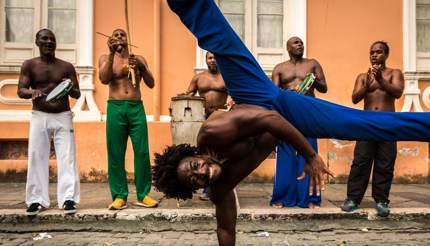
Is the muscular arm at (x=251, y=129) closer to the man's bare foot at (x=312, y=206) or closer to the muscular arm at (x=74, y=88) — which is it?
the man's bare foot at (x=312, y=206)

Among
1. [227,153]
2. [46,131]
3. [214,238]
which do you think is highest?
[46,131]

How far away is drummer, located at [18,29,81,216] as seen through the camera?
17.7ft

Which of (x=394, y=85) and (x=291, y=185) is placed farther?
(x=291, y=185)

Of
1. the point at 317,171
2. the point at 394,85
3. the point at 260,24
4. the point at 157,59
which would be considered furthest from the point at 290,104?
the point at 260,24

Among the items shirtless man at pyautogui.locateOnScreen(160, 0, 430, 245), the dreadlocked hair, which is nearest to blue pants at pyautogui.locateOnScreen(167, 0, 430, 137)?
shirtless man at pyautogui.locateOnScreen(160, 0, 430, 245)

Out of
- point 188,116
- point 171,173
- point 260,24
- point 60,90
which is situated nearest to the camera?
point 171,173

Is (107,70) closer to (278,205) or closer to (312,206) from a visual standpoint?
(278,205)

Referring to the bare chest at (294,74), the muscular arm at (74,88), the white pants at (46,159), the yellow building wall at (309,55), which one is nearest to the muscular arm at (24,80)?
the white pants at (46,159)

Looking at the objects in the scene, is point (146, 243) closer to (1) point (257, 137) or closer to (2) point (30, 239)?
(2) point (30, 239)

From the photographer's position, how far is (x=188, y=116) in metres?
6.32

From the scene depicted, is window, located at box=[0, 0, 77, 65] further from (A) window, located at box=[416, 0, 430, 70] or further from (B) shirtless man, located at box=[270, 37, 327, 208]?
(A) window, located at box=[416, 0, 430, 70]

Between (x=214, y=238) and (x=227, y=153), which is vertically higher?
(x=227, y=153)

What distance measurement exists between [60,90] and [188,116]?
1748 mm

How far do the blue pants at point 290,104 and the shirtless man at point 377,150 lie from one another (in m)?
1.96
